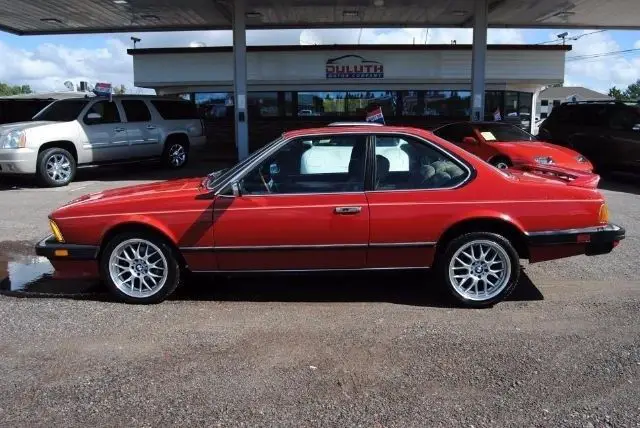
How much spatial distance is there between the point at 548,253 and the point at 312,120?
1645cm

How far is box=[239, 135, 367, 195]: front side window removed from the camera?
517cm

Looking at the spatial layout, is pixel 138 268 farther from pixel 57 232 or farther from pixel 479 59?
pixel 479 59

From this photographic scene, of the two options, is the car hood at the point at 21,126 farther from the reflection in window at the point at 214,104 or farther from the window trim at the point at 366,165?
the reflection in window at the point at 214,104

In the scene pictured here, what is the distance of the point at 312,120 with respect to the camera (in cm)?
2105

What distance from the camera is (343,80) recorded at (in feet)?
66.9

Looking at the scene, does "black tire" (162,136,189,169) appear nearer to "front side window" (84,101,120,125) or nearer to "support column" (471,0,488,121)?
"front side window" (84,101,120,125)

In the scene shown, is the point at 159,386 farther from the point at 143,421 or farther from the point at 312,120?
the point at 312,120

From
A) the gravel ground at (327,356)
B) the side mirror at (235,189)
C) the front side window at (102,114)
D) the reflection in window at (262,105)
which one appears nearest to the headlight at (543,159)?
the gravel ground at (327,356)

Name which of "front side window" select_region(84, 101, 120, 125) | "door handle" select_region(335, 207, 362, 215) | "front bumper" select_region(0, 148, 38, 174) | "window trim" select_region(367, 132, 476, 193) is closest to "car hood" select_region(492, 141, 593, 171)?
"window trim" select_region(367, 132, 476, 193)

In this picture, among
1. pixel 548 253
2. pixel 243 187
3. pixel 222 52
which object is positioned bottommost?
pixel 548 253

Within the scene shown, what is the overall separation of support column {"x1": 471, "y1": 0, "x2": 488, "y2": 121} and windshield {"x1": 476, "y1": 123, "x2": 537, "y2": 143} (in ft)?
10.9

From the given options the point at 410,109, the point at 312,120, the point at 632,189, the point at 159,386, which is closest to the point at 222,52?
the point at 312,120

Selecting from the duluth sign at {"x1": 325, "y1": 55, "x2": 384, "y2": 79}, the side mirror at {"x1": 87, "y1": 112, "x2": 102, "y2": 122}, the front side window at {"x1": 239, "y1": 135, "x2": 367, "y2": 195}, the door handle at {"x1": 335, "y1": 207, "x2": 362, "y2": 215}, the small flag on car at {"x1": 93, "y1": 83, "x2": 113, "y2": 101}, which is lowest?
the door handle at {"x1": 335, "y1": 207, "x2": 362, "y2": 215}

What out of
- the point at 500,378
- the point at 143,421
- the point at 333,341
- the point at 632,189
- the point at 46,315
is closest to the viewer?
the point at 143,421
